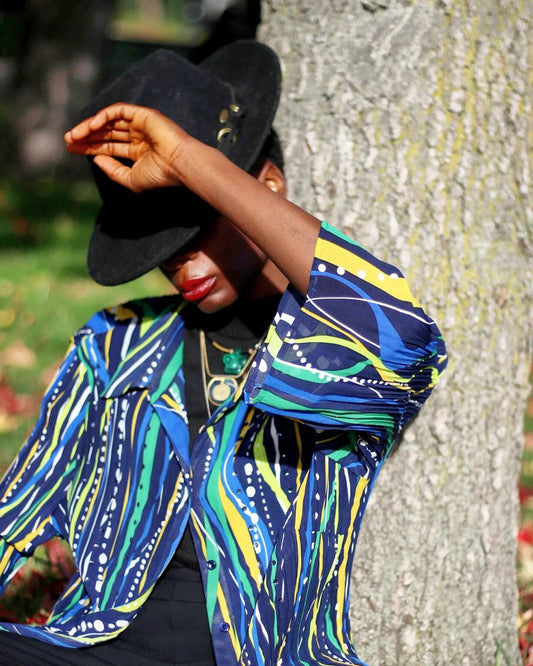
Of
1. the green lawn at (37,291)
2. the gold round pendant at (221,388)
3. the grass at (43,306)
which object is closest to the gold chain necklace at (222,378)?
the gold round pendant at (221,388)

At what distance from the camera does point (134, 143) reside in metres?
2.28

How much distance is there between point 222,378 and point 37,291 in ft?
16.4

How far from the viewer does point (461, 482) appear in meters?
2.90

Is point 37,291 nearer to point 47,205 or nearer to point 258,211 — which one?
point 47,205

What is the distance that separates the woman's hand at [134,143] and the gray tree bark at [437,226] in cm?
75

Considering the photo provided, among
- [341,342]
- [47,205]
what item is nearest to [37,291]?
[47,205]

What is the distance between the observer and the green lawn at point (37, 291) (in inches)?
218

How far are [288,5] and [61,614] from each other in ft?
6.75

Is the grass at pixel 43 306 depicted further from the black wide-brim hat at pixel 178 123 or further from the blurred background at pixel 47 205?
the black wide-brim hat at pixel 178 123

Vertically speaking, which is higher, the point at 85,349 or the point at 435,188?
the point at 435,188

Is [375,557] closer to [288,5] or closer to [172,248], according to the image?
[172,248]

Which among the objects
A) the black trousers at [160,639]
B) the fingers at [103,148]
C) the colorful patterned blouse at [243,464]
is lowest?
the black trousers at [160,639]

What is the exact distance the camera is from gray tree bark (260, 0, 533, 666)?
Result: 107 inches


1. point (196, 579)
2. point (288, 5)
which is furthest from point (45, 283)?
point (196, 579)
